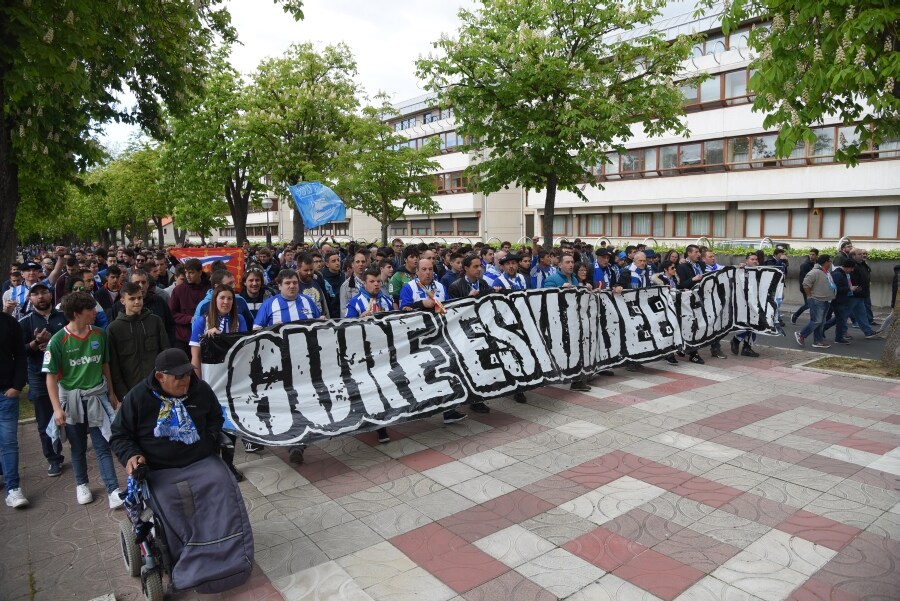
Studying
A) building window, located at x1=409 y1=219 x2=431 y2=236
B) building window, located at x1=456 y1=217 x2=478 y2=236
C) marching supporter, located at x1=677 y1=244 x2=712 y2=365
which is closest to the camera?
marching supporter, located at x1=677 y1=244 x2=712 y2=365

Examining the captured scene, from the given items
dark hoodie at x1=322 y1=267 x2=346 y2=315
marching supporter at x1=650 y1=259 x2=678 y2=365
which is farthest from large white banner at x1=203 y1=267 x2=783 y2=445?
dark hoodie at x1=322 y1=267 x2=346 y2=315

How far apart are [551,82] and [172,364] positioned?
526 inches

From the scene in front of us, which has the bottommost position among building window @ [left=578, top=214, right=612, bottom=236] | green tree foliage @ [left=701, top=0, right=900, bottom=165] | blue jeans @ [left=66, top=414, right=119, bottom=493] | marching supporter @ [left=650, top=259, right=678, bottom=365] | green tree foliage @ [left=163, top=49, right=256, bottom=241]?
blue jeans @ [left=66, top=414, right=119, bottom=493]

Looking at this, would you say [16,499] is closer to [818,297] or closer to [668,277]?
[668,277]

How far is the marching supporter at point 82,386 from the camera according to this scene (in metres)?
5.47

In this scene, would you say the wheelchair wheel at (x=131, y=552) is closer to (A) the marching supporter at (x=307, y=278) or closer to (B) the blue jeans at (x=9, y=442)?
(B) the blue jeans at (x=9, y=442)

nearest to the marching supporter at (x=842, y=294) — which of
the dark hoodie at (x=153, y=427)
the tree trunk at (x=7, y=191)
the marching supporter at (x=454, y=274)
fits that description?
the marching supporter at (x=454, y=274)

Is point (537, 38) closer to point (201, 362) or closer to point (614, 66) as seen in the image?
point (614, 66)

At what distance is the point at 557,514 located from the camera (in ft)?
17.2

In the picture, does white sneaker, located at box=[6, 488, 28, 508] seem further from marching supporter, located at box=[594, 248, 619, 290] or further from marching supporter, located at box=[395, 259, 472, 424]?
marching supporter, located at box=[594, 248, 619, 290]

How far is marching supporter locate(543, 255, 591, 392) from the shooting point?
30.4ft

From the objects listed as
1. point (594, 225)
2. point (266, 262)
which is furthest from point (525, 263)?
point (594, 225)

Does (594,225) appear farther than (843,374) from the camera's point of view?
Yes

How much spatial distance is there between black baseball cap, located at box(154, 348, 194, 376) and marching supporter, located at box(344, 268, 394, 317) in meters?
3.23
